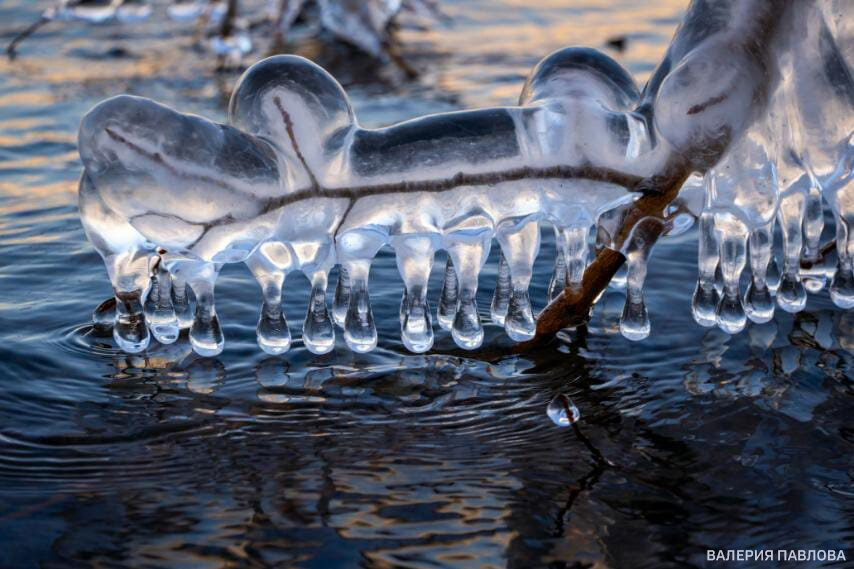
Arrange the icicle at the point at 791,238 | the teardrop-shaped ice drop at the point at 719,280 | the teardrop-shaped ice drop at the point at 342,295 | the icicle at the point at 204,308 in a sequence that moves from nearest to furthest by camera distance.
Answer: the icicle at the point at 204,308
the teardrop-shaped ice drop at the point at 342,295
the icicle at the point at 791,238
the teardrop-shaped ice drop at the point at 719,280

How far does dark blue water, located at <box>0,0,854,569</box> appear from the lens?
7.62 ft

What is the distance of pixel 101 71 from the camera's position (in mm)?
6562

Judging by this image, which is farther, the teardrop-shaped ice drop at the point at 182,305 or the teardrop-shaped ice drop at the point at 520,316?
the teardrop-shaped ice drop at the point at 182,305

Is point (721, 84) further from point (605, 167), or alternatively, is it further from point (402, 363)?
point (402, 363)

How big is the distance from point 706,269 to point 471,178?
25.7 inches

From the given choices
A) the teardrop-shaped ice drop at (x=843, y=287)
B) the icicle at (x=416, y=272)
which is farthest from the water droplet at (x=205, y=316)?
the teardrop-shaped ice drop at (x=843, y=287)

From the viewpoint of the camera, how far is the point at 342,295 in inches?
108

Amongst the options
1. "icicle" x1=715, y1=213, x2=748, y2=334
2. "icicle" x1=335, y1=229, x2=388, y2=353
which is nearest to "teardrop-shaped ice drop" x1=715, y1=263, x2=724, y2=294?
"icicle" x1=715, y1=213, x2=748, y2=334

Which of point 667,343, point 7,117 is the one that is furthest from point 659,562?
point 7,117

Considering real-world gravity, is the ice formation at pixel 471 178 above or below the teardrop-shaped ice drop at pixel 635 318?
above

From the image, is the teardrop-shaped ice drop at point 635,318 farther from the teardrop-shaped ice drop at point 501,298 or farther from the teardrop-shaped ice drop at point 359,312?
the teardrop-shaped ice drop at point 359,312

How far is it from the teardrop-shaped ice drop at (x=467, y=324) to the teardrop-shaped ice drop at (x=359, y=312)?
0.19m

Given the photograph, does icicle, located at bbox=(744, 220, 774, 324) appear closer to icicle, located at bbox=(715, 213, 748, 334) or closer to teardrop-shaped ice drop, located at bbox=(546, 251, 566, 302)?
icicle, located at bbox=(715, 213, 748, 334)

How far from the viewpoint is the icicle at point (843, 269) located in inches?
119
